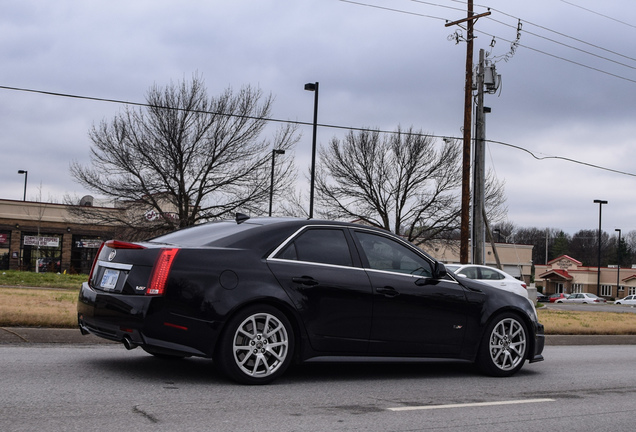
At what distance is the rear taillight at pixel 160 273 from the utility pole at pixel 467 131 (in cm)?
1838

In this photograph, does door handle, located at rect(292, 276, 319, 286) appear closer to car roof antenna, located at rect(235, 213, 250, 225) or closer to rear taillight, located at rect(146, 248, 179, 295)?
car roof antenna, located at rect(235, 213, 250, 225)

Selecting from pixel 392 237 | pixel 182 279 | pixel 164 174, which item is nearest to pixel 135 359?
pixel 182 279

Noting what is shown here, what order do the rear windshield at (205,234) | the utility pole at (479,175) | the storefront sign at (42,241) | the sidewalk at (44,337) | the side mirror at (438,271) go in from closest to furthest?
the rear windshield at (205,234), the side mirror at (438,271), the sidewalk at (44,337), the utility pole at (479,175), the storefront sign at (42,241)

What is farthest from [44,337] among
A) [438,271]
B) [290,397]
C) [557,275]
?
[557,275]

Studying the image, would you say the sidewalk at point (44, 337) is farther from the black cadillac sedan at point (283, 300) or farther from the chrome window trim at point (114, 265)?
the chrome window trim at point (114, 265)

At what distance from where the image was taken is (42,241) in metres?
46.6

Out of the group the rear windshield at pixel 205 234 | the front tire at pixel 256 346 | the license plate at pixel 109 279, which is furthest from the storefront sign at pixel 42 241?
the front tire at pixel 256 346

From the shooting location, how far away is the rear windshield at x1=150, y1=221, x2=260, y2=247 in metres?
6.67

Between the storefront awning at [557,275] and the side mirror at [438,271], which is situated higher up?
the side mirror at [438,271]

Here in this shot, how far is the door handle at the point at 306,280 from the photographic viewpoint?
655cm

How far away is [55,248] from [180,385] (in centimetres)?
4414

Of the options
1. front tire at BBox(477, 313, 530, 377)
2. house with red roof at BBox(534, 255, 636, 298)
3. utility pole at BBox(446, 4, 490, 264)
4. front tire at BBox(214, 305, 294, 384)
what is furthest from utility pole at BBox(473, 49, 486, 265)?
house with red roof at BBox(534, 255, 636, 298)

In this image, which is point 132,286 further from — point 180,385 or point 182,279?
point 180,385

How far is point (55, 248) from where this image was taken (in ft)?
155
